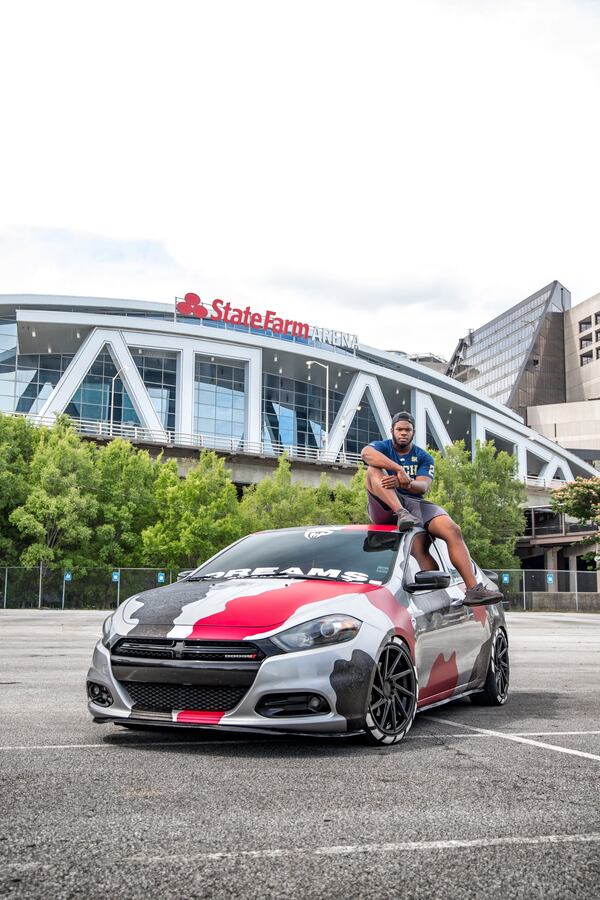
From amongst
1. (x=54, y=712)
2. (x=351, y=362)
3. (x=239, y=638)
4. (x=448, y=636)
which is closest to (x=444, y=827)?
(x=239, y=638)

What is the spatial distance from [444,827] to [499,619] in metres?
4.37

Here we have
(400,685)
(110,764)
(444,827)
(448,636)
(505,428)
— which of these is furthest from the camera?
(505,428)

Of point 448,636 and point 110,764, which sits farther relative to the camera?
point 448,636

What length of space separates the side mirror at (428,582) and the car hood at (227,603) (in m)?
0.34

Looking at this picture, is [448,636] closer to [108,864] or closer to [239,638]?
[239,638]

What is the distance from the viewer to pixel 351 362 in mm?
75375

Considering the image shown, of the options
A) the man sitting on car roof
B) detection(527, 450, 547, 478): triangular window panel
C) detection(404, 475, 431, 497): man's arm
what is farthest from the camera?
detection(527, 450, 547, 478): triangular window panel

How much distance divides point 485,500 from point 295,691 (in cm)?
4897

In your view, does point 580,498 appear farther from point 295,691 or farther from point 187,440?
point 295,691

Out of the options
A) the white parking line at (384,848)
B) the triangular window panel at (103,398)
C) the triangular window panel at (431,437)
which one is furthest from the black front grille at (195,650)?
the triangular window panel at (431,437)

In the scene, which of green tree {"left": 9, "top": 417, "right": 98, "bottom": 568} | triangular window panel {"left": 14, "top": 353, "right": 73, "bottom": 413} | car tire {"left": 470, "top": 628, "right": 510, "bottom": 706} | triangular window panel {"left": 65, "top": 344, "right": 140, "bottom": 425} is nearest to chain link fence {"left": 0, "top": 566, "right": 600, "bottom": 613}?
green tree {"left": 9, "top": 417, "right": 98, "bottom": 568}

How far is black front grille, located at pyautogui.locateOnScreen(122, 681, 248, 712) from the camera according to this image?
196 inches

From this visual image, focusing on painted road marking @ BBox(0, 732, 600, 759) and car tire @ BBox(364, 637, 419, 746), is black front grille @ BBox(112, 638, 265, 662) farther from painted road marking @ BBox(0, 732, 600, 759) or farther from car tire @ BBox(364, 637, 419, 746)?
car tire @ BBox(364, 637, 419, 746)

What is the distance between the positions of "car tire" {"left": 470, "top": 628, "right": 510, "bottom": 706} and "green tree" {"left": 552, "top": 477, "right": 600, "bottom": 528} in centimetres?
3271
